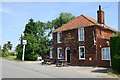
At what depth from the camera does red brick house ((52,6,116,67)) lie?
108 feet

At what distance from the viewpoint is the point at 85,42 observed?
34969 millimetres

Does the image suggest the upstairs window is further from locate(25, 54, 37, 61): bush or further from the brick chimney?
locate(25, 54, 37, 61): bush

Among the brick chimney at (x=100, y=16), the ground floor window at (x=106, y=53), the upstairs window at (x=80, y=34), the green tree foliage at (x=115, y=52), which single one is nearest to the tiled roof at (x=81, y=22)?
the upstairs window at (x=80, y=34)

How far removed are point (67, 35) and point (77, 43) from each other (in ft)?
9.02

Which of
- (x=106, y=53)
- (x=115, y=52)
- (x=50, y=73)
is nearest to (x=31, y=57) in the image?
(x=106, y=53)

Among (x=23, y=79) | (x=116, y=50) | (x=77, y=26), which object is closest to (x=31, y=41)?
(x=77, y=26)

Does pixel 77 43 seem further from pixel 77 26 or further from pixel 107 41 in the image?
pixel 107 41

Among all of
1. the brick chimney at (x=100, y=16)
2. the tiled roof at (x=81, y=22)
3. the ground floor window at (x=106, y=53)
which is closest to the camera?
the ground floor window at (x=106, y=53)

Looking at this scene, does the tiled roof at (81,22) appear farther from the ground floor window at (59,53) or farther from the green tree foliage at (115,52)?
the green tree foliage at (115,52)

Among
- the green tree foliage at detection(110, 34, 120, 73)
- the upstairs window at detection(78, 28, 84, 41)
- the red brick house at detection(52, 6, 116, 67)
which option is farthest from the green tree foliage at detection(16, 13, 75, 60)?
the green tree foliage at detection(110, 34, 120, 73)

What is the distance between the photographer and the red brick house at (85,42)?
108 ft

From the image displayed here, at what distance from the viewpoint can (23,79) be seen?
1731 cm

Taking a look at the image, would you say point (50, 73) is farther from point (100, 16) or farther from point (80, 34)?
point (100, 16)

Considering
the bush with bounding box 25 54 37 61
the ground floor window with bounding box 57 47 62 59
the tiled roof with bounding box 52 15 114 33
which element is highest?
the tiled roof with bounding box 52 15 114 33
